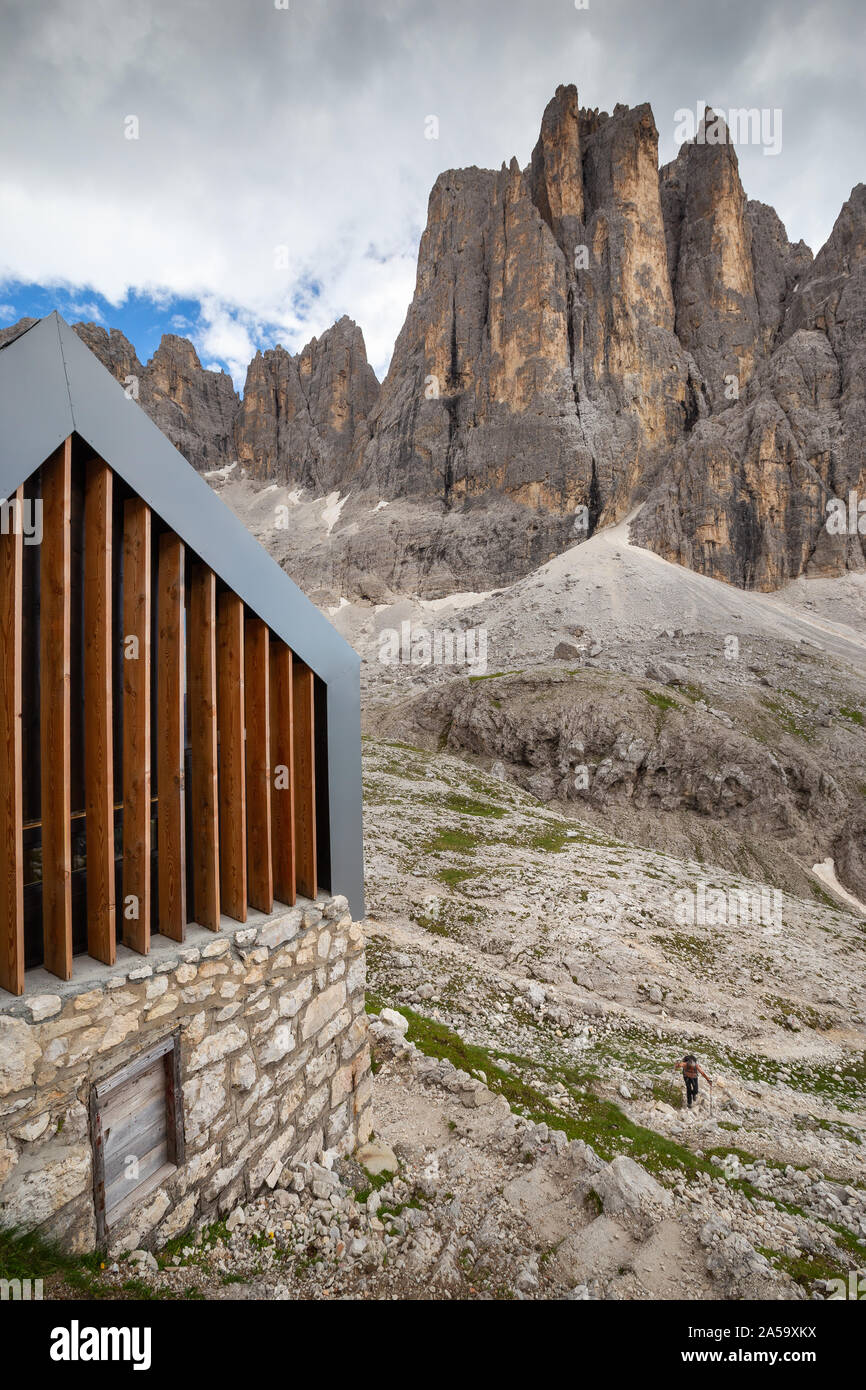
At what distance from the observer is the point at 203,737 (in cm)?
504

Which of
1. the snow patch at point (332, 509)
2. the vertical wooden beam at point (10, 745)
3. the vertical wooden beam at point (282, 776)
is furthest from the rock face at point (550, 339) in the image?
the vertical wooden beam at point (10, 745)

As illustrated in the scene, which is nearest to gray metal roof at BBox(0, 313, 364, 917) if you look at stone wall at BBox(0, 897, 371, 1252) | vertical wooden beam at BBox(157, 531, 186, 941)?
vertical wooden beam at BBox(157, 531, 186, 941)

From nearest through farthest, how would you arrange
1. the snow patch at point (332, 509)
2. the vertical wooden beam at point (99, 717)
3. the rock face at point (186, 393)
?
the vertical wooden beam at point (99, 717), the snow patch at point (332, 509), the rock face at point (186, 393)

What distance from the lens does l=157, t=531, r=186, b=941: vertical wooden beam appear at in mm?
4688

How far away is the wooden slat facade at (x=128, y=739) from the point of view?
12.7ft

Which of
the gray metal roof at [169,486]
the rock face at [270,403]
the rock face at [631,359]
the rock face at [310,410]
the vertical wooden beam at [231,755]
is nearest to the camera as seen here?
the gray metal roof at [169,486]

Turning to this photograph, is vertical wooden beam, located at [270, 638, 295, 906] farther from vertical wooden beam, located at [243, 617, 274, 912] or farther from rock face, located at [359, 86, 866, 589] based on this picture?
rock face, located at [359, 86, 866, 589]

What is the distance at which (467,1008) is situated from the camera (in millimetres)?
10438

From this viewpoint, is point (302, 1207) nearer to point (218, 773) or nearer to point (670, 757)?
point (218, 773)

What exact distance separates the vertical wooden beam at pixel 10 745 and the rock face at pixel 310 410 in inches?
4645

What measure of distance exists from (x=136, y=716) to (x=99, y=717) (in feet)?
1.01

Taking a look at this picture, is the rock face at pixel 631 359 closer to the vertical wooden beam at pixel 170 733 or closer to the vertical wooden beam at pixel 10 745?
the vertical wooden beam at pixel 170 733

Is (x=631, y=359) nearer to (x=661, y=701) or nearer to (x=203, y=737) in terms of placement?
(x=661, y=701)
